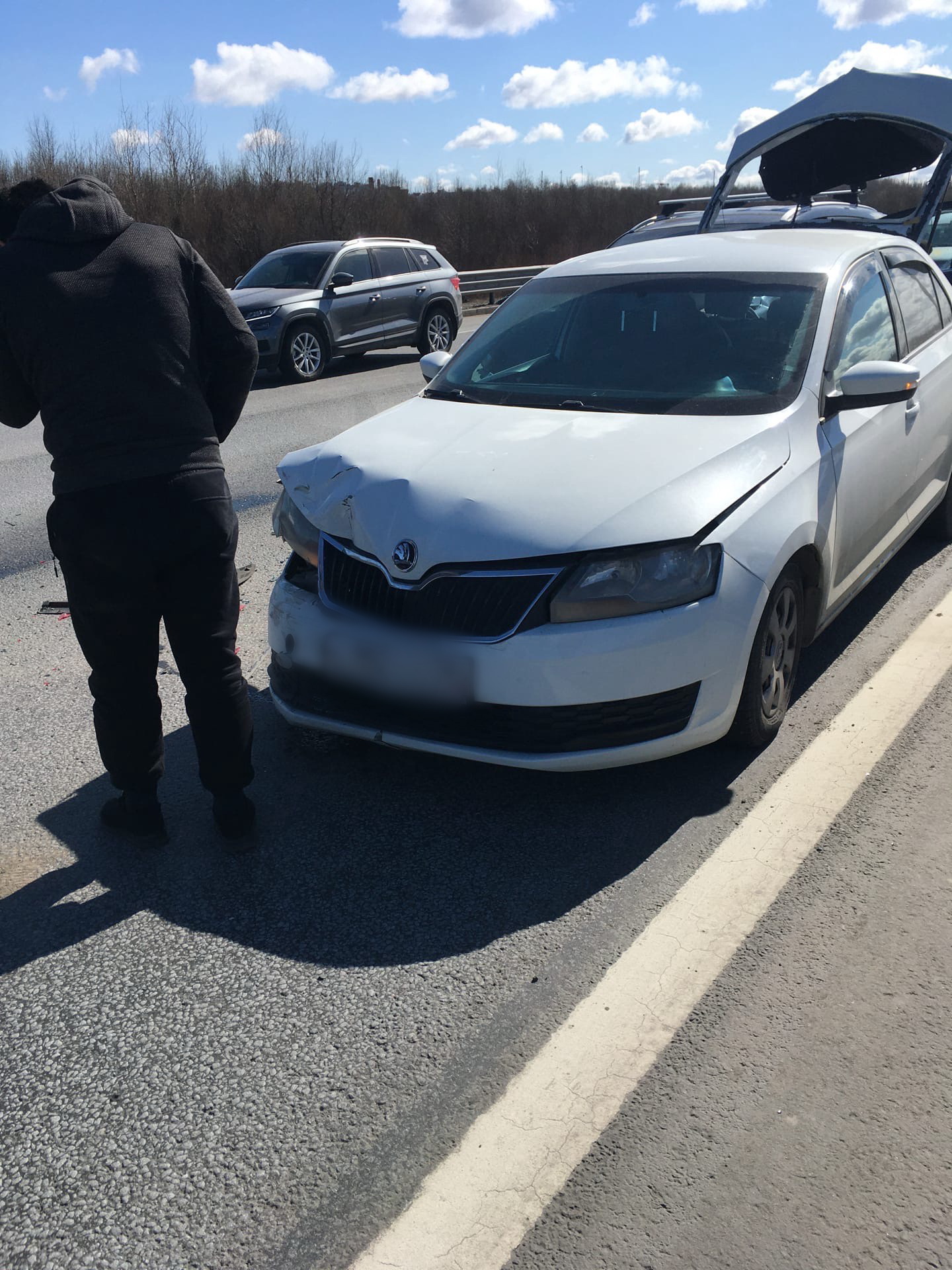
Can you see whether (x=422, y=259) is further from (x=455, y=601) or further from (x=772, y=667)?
(x=455, y=601)

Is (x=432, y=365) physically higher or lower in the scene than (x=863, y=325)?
lower

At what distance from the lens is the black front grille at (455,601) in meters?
3.23

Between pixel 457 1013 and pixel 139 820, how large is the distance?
1.31 metres

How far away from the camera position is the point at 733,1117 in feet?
7.53

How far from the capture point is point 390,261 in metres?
15.9

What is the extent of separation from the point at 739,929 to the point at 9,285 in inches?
101

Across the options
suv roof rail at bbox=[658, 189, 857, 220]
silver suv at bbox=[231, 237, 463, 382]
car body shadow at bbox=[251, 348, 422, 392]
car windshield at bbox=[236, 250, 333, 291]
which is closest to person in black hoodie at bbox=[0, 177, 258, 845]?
suv roof rail at bbox=[658, 189, 857, 220]

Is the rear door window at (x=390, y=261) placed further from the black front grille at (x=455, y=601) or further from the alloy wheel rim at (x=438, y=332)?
the black front grille at (x=455, y=601)

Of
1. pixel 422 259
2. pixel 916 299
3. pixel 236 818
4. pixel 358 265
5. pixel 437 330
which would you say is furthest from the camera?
pixel 437 330

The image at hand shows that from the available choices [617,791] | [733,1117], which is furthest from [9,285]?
[733,1117]

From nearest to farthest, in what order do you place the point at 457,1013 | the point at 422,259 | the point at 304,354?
the point at 457,1013 < the point at 304,354 < the point at 422,259

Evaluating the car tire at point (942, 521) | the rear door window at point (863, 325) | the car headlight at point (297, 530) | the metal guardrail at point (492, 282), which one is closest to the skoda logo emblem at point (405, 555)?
the car headlight at point (297, 530)

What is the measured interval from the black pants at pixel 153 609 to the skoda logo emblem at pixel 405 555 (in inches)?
19.2

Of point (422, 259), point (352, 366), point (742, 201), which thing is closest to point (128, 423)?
point (742, 201)
